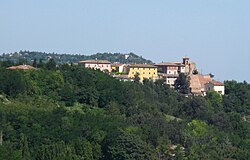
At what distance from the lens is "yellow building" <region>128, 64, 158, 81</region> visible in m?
83.9

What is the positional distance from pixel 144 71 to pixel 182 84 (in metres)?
8.64

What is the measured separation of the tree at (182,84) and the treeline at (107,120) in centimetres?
258

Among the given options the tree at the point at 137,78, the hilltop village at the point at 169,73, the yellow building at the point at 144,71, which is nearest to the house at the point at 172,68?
the hilltop village at the point at 169,73

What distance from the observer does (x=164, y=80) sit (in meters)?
80.8

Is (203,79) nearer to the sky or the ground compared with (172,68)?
nearer to the ground

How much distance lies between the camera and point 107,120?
50.8 metres

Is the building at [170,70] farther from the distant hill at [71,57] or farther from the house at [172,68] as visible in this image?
the distant hill at [71,57]

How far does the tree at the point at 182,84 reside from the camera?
76188 millimetres

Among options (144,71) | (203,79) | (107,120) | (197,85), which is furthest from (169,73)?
(107,120)

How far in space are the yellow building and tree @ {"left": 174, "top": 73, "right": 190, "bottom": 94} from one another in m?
6.92

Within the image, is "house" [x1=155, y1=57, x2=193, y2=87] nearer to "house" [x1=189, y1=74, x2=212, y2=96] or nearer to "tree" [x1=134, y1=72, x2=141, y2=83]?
"house" [x1=189, y1=74, x2=212, y2=96]

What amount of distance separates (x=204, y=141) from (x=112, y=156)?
993cm

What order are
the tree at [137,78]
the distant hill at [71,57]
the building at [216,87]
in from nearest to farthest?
the tree at [137,78], the building at [216,87], the distant hill at [71,57]

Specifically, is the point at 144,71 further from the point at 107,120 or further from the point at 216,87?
the point at 107,120
